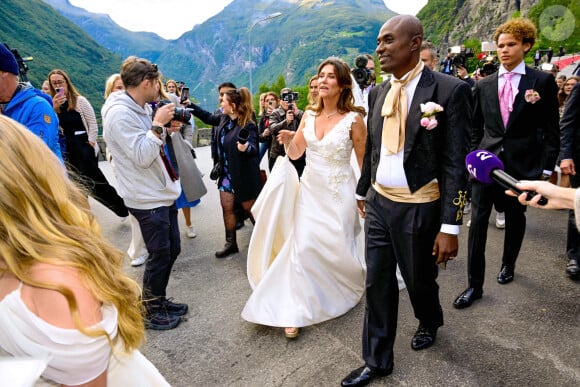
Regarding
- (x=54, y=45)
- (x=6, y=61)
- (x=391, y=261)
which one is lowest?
(x=391, y=261)

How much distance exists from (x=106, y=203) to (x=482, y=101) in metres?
5.09

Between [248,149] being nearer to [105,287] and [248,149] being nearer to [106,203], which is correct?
[106,203]

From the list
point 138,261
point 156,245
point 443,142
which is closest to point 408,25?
point 443,142

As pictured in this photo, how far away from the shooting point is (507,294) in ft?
12.3

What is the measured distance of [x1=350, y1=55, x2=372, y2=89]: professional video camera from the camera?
5207 millimetres

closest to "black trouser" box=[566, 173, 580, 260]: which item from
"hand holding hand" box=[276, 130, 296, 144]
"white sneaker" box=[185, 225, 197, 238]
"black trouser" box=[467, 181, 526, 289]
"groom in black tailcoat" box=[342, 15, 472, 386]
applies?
"black trouser" box=[467, 181, 526, 289]

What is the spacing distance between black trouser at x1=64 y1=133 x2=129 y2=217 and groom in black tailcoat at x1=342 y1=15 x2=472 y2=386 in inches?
171

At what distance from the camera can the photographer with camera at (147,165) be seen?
3.04m

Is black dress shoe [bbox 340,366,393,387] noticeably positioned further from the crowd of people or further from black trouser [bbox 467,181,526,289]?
black trouser [bbox 467,181,526,289]

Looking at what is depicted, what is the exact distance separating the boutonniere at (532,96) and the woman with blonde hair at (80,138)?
5283 mm

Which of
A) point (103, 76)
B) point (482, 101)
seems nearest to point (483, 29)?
point (103, 76)

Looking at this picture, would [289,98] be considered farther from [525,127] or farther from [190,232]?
[525,127]

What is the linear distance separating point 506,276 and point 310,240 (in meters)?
2.13

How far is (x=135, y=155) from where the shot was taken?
3023 mm
